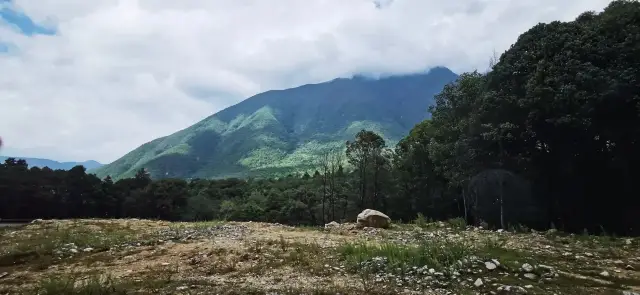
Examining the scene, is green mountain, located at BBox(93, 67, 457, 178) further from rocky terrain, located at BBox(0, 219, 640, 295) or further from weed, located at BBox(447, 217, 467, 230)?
rocky terrain, located at BBox(0, 219, 640, 295)

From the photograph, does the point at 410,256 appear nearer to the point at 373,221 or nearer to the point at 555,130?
the point at 373,221

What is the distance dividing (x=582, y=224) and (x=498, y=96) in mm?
7420

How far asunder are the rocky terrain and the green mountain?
8619cm

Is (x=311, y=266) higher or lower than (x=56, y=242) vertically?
lower

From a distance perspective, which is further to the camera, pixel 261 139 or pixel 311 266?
pixel 261 139

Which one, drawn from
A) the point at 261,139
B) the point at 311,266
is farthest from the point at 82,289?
the point at 261,139

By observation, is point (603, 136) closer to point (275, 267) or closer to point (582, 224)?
point (582, 224)

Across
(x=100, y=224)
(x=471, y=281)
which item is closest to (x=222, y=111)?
(x=100, y=224)

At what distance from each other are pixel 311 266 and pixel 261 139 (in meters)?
122

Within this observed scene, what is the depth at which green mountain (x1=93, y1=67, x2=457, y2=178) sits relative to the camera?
366ft

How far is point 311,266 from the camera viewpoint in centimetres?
990

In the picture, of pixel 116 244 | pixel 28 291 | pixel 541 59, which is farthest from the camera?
pixel 541 59

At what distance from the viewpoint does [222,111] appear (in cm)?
19038

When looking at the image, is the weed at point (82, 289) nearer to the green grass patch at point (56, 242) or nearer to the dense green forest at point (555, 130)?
the green grass patch at point (56, 242)
